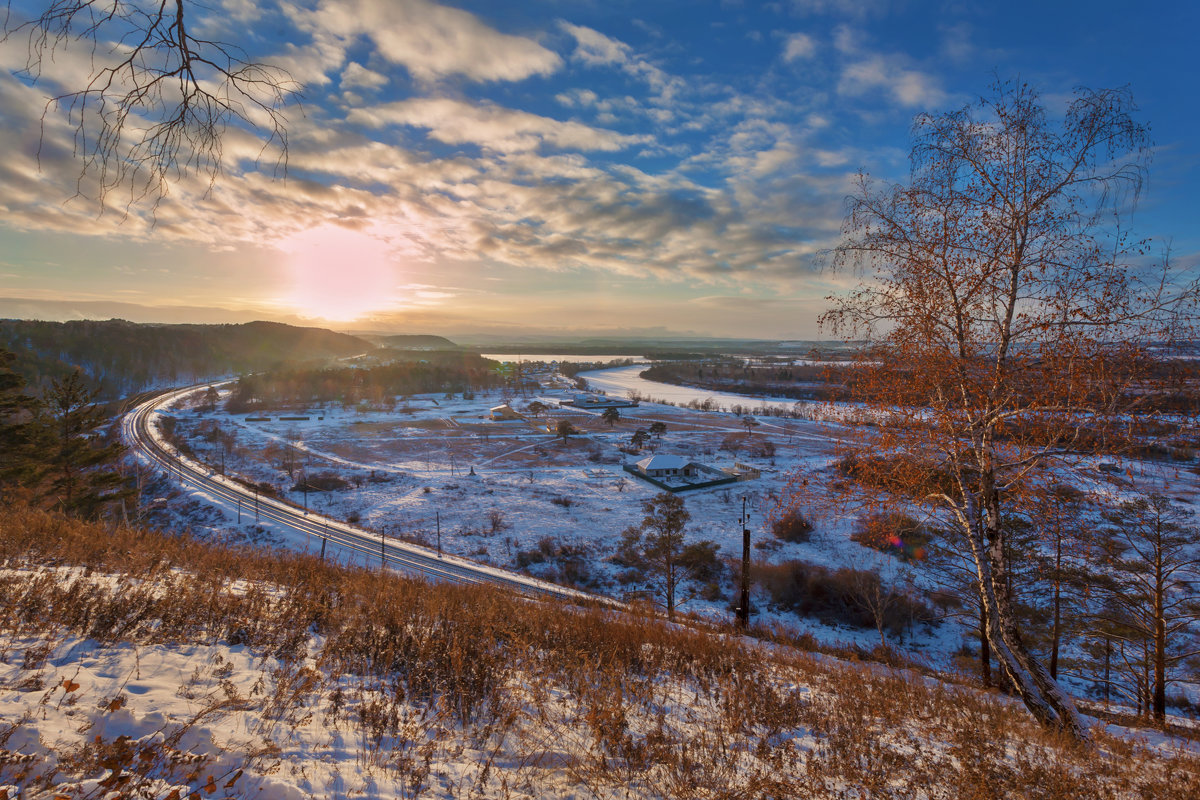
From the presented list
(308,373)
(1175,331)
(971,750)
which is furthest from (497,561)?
(308,373)

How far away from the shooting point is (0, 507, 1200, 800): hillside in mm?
3391

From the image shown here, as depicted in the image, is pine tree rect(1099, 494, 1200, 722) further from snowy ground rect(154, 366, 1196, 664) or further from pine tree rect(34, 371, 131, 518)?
pine tree rect(34, 371, 131, 518)

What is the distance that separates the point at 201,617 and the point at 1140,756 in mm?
10706

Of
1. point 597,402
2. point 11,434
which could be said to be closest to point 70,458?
point 11,434

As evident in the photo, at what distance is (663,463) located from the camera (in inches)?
1850

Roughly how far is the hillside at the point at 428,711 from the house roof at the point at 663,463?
1540 inches

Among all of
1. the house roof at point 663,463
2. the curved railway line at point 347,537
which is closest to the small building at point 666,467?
the house roof at point 663,463

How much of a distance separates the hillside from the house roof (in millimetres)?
39117

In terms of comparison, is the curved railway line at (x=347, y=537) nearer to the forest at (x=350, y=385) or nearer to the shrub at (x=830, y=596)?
the shrub at (x=830, y=596)

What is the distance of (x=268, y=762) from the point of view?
3387mm

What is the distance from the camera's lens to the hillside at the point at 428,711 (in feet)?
11.1

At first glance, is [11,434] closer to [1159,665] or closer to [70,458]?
[70,458]

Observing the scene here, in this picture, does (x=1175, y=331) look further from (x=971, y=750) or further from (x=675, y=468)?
(x=675, y=468)

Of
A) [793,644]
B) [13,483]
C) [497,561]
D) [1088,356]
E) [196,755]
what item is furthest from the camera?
[497,561]
